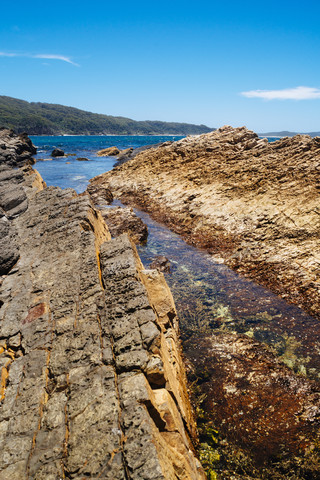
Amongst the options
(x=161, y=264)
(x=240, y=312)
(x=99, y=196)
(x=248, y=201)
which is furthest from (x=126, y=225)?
(x=240, y=312)

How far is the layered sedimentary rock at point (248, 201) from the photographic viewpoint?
1125 centimetres

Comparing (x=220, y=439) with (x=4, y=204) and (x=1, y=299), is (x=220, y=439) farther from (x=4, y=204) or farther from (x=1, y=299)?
(x=4, y=204)

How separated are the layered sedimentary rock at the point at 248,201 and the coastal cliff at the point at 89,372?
569cm

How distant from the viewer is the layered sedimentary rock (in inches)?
443

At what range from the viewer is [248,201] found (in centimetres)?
1593

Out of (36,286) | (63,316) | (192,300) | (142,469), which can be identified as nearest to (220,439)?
(142,469)

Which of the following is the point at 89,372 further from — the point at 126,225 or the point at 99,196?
the point at 99,196

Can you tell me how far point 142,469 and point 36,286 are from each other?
17.1 ft

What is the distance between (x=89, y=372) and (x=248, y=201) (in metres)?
13.7

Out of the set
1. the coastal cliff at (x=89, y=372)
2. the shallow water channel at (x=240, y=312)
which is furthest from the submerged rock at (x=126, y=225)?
the coastal cliff at (x=89, y=372)

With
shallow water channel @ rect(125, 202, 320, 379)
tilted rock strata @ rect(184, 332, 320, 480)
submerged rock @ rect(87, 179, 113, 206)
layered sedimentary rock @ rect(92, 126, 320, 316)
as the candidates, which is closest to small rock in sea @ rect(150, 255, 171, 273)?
shallow water channel @ rect(125, 202, 320, 379)

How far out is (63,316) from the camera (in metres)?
6.00

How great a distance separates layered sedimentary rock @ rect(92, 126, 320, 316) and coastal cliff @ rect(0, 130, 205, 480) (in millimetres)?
5691

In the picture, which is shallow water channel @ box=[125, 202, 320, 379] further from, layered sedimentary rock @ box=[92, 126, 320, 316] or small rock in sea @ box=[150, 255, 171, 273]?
layered sedimentary rock @ box=[92, 126, 320, 316]
